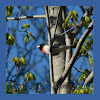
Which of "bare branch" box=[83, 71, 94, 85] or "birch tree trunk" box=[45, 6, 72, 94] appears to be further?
"birch tree trunk" box=[45, 6, 72, 94]

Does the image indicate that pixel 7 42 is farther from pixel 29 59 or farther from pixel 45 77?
pixel 29 59

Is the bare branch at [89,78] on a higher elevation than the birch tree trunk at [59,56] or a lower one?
lower

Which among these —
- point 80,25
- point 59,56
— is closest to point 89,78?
point 59,56

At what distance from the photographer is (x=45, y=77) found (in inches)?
151

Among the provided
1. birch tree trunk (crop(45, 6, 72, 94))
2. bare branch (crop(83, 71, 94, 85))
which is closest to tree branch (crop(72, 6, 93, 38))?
birch tree trunk (crop(45, 6, 72, 94))

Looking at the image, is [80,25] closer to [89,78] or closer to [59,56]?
[59,56]

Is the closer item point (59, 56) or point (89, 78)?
point (89, 78)

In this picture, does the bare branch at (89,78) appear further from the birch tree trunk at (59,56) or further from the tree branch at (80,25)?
the tree branch at (80,25)

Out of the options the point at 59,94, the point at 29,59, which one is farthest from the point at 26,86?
the point at 29,59

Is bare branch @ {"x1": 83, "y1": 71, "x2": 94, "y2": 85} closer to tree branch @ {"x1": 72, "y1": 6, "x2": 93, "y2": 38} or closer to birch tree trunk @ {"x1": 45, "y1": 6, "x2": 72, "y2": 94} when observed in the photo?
birch tree trunk @ {"x1": 45, "y1": 6, "x2": 72, "y2": 94}

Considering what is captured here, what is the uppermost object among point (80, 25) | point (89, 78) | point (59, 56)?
point (80, 25)

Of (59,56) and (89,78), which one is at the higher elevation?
(59,56)

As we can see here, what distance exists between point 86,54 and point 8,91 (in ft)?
4.24

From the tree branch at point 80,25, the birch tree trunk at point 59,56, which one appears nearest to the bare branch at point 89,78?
the birch tree trunk at point 59,56
